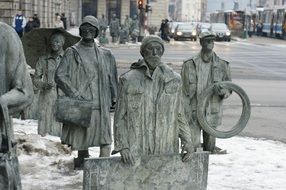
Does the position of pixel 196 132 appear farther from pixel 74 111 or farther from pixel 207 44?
pixel 74 111

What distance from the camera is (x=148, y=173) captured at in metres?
5.29

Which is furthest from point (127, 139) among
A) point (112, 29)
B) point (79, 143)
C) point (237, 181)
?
point (112, 29)

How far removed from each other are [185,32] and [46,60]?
135 ft

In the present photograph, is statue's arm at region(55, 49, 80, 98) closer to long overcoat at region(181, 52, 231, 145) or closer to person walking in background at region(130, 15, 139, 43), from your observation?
long overcoat at region(181, 52, 231, 145)

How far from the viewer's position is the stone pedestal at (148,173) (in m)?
5.13

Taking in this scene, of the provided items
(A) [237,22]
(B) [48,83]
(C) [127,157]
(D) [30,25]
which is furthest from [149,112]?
(A) [237,22]

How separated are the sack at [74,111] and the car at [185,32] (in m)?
42.6

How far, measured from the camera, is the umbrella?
832 centimetres

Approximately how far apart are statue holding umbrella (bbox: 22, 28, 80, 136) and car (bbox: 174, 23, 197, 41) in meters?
40.4

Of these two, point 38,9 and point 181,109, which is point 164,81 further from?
point 38,9

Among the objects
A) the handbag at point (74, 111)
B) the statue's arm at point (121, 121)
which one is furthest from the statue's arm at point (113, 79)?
the statue's arm at point (121, 121)

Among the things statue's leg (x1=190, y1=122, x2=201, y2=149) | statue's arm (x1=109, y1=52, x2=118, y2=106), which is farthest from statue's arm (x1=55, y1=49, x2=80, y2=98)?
statue's leg (x1=190, y1=122, x2=201, y2=149)

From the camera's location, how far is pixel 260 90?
18.6m

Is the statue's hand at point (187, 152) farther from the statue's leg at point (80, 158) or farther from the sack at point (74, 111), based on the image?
the statue's leg at point (80, 158)
